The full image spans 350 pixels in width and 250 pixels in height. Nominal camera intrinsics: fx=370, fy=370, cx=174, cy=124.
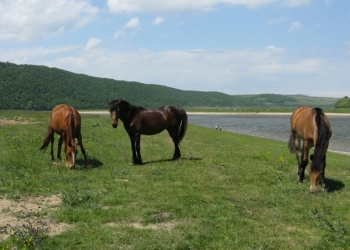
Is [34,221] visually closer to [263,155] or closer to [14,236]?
[14,236]

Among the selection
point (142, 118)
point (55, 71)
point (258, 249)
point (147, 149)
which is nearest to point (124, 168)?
point (142, 118)

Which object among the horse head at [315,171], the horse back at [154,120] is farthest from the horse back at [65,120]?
the horse head at [315,171]

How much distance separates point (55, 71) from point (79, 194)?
179671 mm

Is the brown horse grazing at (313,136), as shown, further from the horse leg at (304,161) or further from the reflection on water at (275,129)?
the reflection on water at (275,129)

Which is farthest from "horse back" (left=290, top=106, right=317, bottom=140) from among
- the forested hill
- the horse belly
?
the forested hill

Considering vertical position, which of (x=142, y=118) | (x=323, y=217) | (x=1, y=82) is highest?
(x=1, y=82)

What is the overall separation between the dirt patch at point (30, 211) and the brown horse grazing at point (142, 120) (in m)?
5.14

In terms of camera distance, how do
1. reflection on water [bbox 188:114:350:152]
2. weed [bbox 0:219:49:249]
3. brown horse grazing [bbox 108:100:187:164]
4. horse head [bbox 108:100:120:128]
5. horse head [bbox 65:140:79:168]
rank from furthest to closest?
reflection on water [bbox 188:114:350:152], brown horse grazing [bbox 108:100:187:164], horse head [bbox 108:100:120:128], horse head [bbox 65:140:79:168], weed [bbox 0:219:49:249]

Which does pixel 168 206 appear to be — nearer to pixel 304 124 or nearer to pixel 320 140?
pixel 320 140

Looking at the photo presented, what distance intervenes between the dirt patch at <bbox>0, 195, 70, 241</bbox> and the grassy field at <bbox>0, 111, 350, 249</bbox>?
0.02 metres

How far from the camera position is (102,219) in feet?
23.6

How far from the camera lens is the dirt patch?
269 inches

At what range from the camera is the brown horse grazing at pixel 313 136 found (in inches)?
369

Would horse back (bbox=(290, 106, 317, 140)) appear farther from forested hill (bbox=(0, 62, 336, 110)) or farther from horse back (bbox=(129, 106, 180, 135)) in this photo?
forested hill (bbox=(0, 62, 336, 110))
